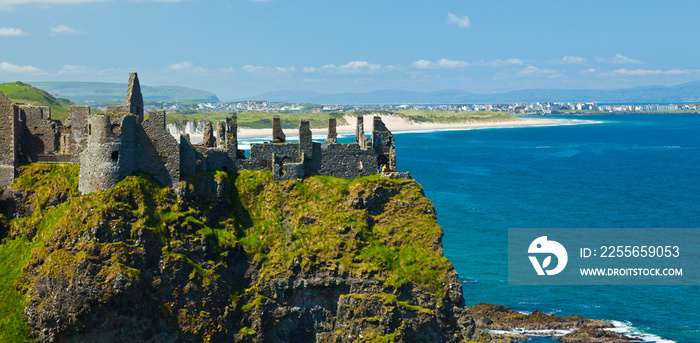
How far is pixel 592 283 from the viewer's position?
86812mm

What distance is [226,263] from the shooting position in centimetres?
5622

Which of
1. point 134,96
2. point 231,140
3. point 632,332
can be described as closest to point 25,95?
point 134,96

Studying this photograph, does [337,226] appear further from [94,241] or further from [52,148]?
[52,148]

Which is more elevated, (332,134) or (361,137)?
(332,134)

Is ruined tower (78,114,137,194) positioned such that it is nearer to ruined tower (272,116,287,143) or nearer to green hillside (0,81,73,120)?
ruined tower (272,116,287,143)

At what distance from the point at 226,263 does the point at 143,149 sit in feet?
36.4

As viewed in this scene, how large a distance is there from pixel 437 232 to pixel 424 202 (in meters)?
3.05

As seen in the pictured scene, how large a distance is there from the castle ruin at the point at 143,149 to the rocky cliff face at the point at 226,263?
1.20 m

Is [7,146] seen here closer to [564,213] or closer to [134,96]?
[134,96]

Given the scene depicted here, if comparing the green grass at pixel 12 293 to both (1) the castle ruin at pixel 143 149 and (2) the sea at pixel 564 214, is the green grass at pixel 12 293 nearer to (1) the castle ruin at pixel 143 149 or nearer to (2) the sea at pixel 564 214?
(1) the castle ruin at pixel 143 149

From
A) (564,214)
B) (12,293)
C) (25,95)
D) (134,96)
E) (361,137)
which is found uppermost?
(25,95)

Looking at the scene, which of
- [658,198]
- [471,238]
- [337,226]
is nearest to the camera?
[337,226]

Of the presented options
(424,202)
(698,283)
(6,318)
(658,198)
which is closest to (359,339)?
(424,202)

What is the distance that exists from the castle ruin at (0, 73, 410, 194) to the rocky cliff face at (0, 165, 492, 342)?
1198 millimetres
